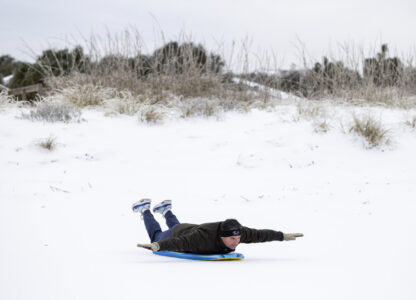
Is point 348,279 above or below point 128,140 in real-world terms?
below

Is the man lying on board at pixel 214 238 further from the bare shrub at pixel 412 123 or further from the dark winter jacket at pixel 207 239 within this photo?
the bare shrub at pixel 412 123

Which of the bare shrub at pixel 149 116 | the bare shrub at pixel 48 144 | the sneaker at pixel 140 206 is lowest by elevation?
the sneaker at pixel 140 206

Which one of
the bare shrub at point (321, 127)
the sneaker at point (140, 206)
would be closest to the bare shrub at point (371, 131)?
the bare shrub at point (321, 127)

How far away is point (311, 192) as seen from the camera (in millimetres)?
5207

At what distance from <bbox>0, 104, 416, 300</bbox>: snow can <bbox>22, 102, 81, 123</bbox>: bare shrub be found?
6.1 inches

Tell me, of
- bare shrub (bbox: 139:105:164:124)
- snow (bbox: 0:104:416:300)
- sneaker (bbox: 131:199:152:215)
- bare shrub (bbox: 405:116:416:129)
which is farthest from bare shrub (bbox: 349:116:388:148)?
sneaker (bbox: 131:199:152:215)

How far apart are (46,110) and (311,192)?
14.3ft

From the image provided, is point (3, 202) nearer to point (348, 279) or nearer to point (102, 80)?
point (348, 279)

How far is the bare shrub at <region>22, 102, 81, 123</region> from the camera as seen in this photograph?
23.0ft

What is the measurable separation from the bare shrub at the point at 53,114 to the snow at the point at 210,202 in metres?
0.16

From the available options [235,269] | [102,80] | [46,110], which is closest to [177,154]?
[46,110]

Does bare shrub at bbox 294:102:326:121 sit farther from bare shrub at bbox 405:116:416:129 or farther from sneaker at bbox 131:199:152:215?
sneaker at bbox 131:199:152:215

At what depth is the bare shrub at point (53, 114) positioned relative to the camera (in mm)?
7016

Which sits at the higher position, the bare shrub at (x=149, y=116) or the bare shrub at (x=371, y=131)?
the bare shrub at (x=149, y=116)
